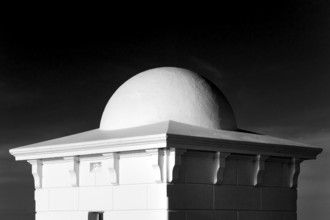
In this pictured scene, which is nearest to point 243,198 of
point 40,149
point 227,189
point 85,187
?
point 227,189

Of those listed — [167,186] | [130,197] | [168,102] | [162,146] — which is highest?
[168,102]

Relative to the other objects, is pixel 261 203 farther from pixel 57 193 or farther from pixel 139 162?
pixel 57 193

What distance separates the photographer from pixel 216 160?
11.2m

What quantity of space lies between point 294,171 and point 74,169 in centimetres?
430

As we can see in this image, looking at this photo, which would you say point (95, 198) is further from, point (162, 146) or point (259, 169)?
point (259, 169)

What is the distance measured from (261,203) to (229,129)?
60.4 inches

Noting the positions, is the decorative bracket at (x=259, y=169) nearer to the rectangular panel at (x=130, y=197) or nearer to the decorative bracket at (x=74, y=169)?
the rectangular panel at (x=130, y=197)

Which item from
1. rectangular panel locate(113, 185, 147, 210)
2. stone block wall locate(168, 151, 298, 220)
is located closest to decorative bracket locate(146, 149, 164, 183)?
stone block wall locate(168, 151, 298, 220)

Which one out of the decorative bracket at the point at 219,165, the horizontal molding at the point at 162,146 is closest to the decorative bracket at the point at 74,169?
the horizontal molding at the point at 162,146

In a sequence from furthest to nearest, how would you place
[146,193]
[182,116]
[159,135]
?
[182,116]
[146,193]
[159,135]

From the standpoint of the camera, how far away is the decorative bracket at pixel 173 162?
10508mm

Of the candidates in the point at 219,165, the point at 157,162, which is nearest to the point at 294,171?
the point at 219,165

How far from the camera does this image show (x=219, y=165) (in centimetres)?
1123

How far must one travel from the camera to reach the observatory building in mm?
10758
